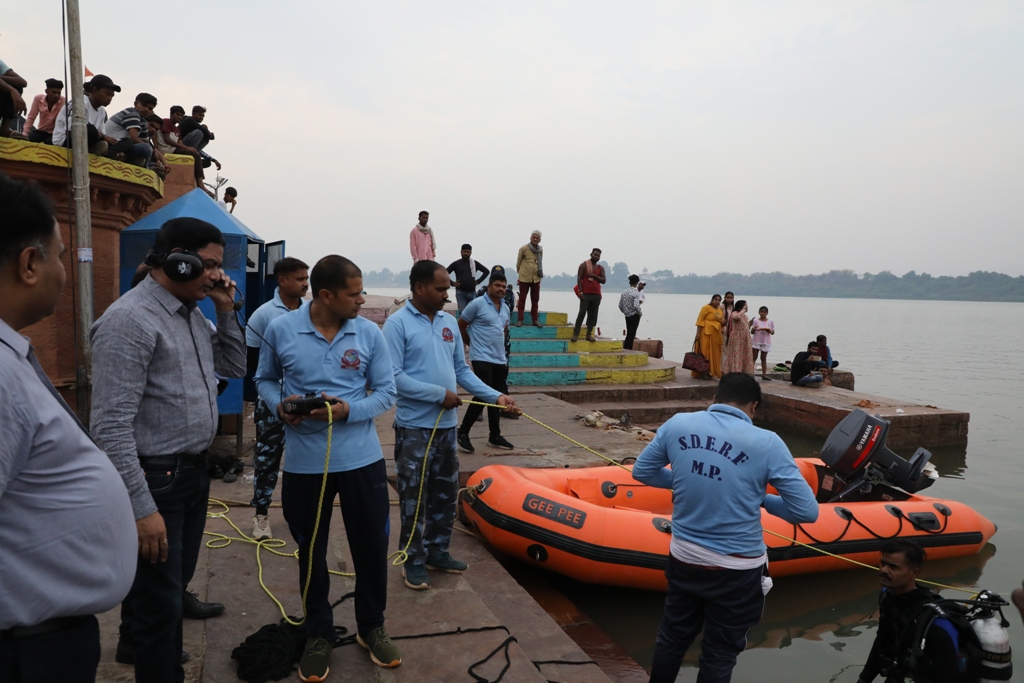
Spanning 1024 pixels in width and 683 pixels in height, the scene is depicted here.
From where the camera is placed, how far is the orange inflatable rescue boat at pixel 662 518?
15.9 feet

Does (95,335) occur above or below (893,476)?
above

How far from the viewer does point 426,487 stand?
381 cm

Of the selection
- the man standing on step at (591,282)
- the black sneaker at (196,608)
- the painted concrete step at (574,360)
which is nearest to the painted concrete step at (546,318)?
the man standing on step at (591,282)

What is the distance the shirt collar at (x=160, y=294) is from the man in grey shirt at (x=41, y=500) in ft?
2.56

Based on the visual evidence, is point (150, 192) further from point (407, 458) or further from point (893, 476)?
point (893, 476)

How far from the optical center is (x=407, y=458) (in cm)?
368

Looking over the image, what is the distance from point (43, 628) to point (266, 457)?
2.85 meters

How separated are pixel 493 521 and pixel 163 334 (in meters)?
3.37

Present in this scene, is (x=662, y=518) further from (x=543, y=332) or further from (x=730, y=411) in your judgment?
(x=543, y=332)

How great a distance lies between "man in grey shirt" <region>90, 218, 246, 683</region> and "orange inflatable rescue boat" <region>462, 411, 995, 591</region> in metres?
2.87

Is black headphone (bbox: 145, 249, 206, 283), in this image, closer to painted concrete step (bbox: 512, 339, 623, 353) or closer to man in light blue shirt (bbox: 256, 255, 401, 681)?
man in light blue shirt (bbox: 256, 255, 401, 681)

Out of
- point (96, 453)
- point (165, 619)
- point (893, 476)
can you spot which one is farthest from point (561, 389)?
point (96, 453)

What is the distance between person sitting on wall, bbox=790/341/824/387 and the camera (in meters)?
13.2

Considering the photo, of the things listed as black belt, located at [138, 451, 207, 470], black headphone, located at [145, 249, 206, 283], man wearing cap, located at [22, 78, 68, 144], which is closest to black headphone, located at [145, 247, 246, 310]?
black headphone, located at [145, 249, 206, 283]
